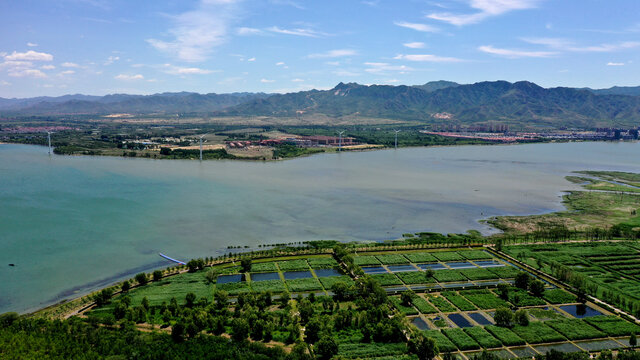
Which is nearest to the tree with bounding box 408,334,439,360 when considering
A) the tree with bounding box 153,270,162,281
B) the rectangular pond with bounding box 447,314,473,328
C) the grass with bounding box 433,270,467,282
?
the rectangular pond with bounding box 447,314,473,328

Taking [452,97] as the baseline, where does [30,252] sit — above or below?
below

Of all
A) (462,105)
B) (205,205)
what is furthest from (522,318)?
(462,105)

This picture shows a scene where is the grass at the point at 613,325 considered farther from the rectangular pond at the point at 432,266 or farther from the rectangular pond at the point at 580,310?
the rectangular pond at the point at 432,266

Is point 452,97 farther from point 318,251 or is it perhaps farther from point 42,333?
point 42,333

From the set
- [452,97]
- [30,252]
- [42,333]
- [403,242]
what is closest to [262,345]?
[42,333]

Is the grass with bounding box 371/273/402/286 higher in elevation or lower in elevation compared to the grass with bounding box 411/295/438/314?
higher

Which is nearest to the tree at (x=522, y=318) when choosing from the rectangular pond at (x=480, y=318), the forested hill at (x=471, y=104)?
the rectangular pond at (x=480, y=318)

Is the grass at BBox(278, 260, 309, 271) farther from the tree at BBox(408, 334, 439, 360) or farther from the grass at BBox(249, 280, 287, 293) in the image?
the tree at BBox(408, 334, 439, 360)

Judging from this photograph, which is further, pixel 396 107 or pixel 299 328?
pixel 396 107
